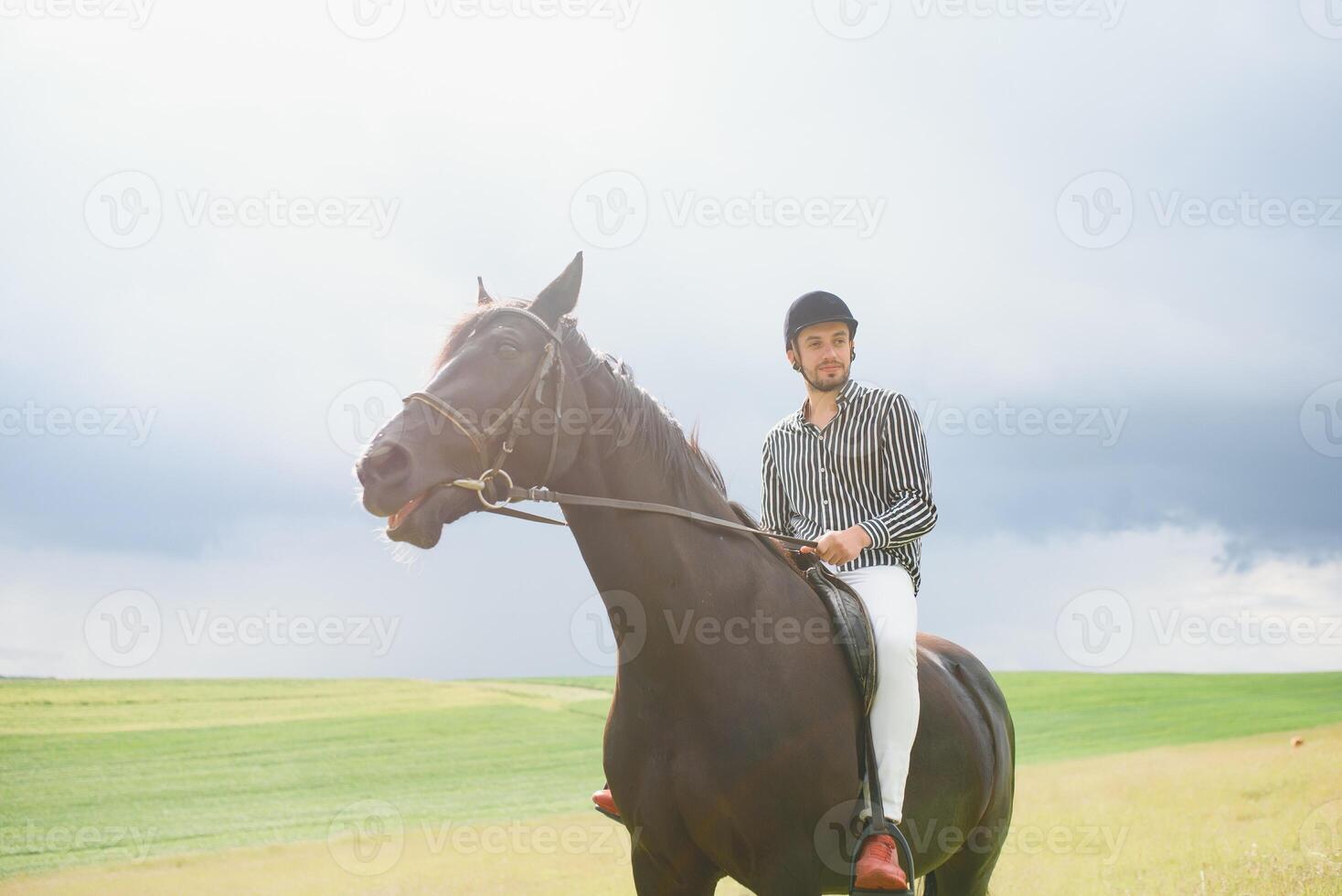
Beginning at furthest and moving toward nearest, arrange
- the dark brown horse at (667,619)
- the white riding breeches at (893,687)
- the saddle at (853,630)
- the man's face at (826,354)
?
the man's face at (826,354), the saddle at (853,630), the white riding breeches at (893,687), the dark brown horse at (667,619)

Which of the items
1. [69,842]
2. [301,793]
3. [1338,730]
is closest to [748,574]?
[69,842]

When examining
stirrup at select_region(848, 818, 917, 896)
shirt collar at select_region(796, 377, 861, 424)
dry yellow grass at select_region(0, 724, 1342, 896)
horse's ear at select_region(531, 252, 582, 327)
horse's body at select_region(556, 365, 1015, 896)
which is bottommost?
dry yellow grass at select_region(0, 724, 1342, 896)

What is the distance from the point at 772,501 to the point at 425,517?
2404mm

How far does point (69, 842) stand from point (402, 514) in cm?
2133

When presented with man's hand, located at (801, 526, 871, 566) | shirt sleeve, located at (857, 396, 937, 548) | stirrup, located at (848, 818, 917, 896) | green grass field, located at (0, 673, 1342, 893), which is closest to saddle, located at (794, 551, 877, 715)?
man's hand, located at (801, 526, 871, 566)

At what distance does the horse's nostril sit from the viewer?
151 inches

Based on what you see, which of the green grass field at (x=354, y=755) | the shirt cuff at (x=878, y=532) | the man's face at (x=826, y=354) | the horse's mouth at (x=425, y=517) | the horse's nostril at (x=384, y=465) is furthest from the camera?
the green grass field at (x=354, y=755)

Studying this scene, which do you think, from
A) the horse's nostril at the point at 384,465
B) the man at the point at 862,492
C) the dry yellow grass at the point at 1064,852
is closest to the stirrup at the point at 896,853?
the man at the point at 862,492

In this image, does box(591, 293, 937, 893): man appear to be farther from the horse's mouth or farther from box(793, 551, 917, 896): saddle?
the horse's mouth

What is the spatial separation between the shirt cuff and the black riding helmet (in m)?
1.14

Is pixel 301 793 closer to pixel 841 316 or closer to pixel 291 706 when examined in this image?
pixel 291 706

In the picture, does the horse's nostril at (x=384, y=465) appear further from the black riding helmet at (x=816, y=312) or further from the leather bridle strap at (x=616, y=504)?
the black riding helmet at (x=816, y=312)

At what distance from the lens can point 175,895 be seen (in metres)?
15.6

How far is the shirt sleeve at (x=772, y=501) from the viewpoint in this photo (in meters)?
5.68
